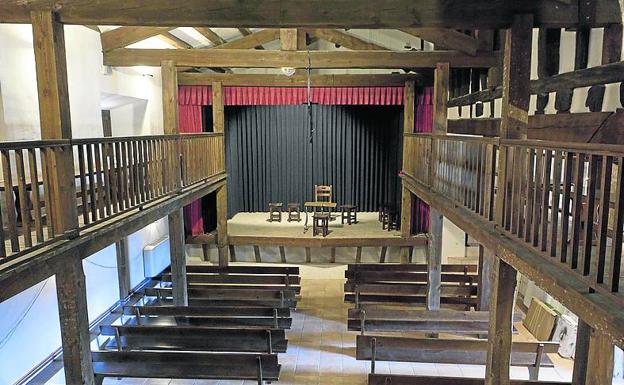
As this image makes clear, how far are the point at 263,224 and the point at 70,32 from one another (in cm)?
637

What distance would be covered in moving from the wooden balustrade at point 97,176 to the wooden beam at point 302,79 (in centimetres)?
174

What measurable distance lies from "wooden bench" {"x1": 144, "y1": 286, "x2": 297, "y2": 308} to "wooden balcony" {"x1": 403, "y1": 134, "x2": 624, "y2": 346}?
2906 millimetres

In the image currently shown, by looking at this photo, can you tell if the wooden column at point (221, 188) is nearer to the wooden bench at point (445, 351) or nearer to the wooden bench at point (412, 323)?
the wooden bench at point (412, 323)

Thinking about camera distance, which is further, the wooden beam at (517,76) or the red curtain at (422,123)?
the red curtain at (422,123)

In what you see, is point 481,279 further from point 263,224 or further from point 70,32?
point 70,32

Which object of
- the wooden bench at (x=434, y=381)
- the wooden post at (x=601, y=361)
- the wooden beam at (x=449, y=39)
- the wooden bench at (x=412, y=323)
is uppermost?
the wooden beam at (x=449, y=39)

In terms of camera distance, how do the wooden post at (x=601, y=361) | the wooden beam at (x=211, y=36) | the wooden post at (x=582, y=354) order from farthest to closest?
the wooden beam at (x=211, y=36)
the wooden post at (x=582, y=354)
the wooden post at (x=601, y=361)

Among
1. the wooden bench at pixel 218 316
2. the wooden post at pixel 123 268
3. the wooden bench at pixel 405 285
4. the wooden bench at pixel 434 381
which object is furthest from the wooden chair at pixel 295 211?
the wooden bench at pixel 434 381

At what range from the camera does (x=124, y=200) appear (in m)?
4.67

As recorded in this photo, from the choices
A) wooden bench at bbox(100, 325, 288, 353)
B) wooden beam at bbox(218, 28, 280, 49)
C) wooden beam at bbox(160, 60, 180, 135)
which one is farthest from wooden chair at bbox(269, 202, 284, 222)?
wooden bench at bbox(100, 325, 288, 353)

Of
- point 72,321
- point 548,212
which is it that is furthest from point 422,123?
point 72,321

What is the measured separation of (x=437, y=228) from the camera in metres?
6.77

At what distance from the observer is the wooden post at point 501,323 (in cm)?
355

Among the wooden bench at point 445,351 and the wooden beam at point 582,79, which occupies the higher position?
the wooden beam at point 582,79
